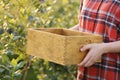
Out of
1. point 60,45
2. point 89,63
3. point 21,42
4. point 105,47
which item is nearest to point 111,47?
point 105,47

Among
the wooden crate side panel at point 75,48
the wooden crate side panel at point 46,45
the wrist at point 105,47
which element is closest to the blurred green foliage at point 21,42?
the wooden crate side panel at point 46,45

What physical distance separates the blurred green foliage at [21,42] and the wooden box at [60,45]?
24 centimetres

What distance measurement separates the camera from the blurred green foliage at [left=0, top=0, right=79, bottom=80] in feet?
10.4

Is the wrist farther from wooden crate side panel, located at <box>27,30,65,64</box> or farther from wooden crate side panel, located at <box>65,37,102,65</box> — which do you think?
wooden crate side panel, located at <box>27,30,65,64</box>

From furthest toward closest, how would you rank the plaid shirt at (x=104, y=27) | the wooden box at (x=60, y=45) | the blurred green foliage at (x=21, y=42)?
the blurred green foliage at (x=21, y=42) → the plaid shirt at (x=104, y=27) → the wooden box at (x=60, y=45)

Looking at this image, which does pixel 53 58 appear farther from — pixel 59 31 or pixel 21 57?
pixel 21 57

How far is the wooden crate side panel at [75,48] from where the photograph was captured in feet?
9.24

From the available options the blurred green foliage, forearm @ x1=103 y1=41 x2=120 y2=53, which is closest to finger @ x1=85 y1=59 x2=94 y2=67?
forearm @ x1=103 y1=41 x2=120 y2=53

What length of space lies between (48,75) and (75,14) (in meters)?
2.34

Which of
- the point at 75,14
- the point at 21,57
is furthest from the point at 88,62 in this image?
the point at 75,14

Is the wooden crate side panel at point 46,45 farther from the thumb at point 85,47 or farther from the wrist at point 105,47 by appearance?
the wrist at point 105,47

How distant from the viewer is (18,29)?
149 inches

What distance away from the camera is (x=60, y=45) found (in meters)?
2.82

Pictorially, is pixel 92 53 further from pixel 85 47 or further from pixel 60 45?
pixel 60 45
